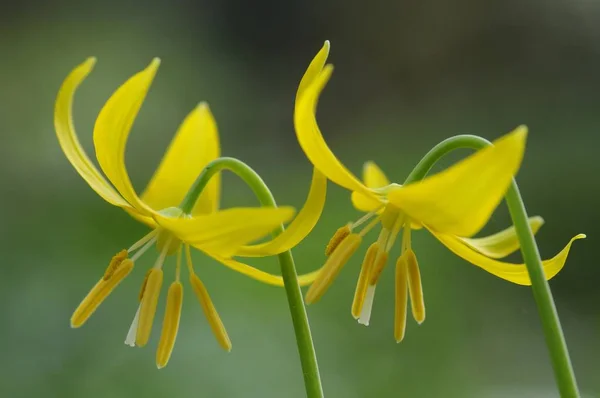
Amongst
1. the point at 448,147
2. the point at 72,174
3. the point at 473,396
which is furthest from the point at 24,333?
the point at 448,147

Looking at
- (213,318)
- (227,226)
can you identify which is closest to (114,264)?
(213,318)

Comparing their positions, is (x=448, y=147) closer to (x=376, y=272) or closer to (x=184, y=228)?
(x=376, y=272)

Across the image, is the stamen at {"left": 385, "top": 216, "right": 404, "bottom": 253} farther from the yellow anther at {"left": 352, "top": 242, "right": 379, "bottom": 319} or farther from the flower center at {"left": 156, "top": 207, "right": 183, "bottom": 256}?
the flower center at {"left": 156, "top": 207, "right": 183, "bottom": 256}

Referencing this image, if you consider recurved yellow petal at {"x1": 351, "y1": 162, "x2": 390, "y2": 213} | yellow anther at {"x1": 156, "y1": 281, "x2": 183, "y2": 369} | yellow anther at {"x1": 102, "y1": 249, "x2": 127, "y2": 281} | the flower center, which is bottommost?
yellow anther at {"x1": 156, "y1": 281, "x2": 183, "y2": 369}

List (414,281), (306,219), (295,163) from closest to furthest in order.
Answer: (306,219)
(414,281)
(295,163)

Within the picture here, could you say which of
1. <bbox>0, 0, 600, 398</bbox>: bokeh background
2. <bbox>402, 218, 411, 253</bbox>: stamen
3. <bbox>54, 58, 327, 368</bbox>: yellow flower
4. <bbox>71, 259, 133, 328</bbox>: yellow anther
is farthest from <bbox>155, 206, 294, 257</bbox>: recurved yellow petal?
<bbox>0, 0, 600, 398</bbox>: bokeh background

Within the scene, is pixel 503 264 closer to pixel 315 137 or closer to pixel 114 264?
pixel 315 137
